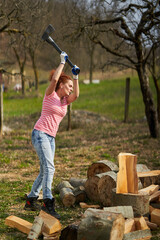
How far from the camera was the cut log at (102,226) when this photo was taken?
374 cm

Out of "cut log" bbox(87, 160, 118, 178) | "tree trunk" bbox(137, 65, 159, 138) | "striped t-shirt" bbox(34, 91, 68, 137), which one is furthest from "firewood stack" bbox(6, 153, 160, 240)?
"tree trunk" bbox(137, 65, 159, 138)

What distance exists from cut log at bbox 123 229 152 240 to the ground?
1.06 metres

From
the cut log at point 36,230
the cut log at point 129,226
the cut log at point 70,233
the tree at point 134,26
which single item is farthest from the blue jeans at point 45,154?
the tree at point 134,26

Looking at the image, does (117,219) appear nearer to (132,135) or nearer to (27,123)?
(132,135)

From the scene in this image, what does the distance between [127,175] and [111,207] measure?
83 cm

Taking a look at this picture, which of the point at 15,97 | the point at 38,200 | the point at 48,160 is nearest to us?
the point at 48,160

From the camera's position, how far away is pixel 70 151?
980cm

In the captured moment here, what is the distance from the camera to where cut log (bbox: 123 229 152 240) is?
396 centimetres

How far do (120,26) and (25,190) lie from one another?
21.6 feet

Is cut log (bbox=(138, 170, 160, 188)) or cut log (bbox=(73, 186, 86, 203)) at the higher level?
cut log (bbox=(138, 170, 160, 188))

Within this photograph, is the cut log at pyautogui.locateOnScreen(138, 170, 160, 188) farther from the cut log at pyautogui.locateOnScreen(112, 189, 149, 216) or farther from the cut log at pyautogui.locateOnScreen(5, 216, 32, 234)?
the cut log at pyautogui.locateOnScreen(5, 216, 32, 234)

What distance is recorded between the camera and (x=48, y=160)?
15.7 feet

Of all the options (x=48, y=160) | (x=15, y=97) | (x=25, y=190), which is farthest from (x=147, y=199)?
(x=15, y=97)

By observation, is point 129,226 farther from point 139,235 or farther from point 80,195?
point 80,195
